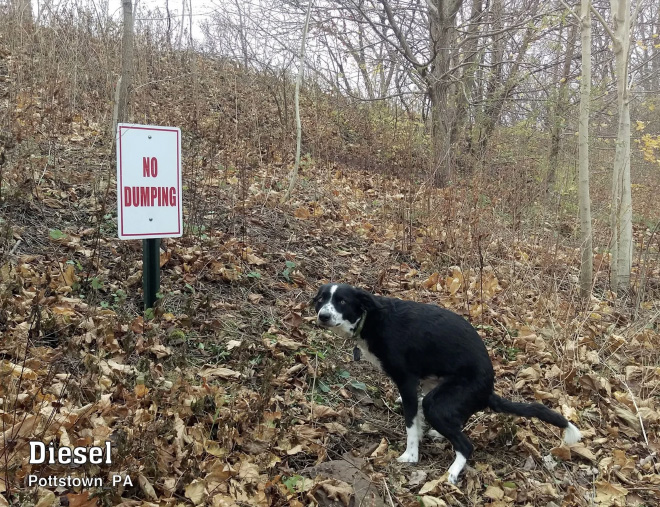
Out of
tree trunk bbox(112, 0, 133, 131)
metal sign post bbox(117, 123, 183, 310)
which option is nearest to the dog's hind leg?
metal sign post bbox(117, 123, 183, 310)

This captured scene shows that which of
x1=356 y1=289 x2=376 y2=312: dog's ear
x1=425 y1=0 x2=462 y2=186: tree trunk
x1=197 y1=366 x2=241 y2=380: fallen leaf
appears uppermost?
x1=425 y1=0 x2=462 y2=186: tree trunk

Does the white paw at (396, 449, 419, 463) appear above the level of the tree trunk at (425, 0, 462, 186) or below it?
below

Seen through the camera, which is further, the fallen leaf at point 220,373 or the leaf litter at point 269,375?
the fallen leaf at point 220,373

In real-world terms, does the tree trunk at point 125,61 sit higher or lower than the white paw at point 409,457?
higher

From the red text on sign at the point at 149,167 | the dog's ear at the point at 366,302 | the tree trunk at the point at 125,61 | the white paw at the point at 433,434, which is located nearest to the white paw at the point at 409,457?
the white paw at the point at 433,434

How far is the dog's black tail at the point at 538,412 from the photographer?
128 inches

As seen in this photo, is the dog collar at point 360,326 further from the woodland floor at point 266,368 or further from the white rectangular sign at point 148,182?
the white rectangular sign at point 148,182

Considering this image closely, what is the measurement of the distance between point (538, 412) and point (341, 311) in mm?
1438

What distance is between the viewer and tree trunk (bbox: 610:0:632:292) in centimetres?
612

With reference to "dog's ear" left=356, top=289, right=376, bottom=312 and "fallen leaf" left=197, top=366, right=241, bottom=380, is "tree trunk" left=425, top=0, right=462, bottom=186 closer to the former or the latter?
"dog's ear" left=356, top=289, right=376, bottom=312

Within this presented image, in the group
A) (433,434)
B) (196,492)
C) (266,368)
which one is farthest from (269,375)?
(433,434)

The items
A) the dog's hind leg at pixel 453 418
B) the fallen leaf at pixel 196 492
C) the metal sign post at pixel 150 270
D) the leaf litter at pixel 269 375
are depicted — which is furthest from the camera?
the metal sign post at pixel 150 270

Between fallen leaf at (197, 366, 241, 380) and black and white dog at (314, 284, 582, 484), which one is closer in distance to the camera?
black and white dog at (314, 284, 582, 484)

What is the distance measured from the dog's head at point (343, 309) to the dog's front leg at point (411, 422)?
21.9 inches
